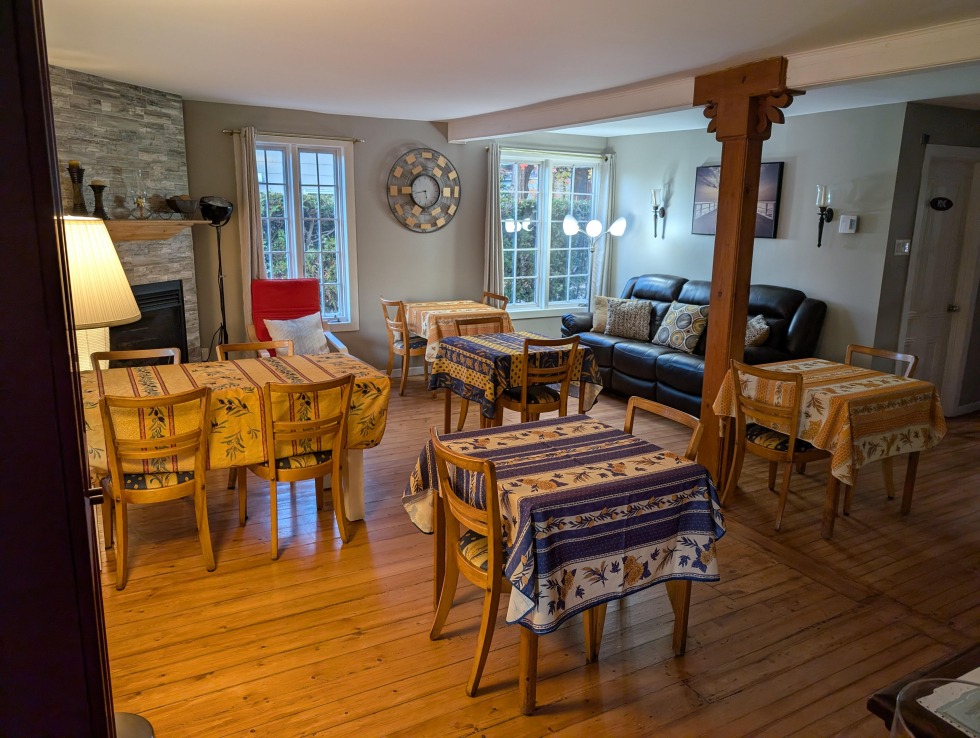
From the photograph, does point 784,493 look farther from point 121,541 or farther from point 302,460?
point 121,541

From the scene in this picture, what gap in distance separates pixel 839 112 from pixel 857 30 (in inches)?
100

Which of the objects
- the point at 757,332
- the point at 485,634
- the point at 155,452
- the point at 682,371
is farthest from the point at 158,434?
the point at 757,332

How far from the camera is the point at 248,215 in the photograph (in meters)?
5.59

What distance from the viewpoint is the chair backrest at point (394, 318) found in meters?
6.02

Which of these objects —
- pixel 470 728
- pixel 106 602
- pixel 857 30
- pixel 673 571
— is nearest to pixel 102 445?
pixel 106 602

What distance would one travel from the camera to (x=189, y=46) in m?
3.48

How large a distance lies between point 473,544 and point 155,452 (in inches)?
57.0

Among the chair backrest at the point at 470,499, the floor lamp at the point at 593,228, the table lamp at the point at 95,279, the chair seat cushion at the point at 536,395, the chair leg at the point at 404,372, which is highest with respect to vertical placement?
the floor lamp at the point at 593,228

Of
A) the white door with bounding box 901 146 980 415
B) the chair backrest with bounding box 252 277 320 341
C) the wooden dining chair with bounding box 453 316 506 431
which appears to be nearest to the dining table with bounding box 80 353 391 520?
the wooden dining chair with bounding box 453 316 506 431

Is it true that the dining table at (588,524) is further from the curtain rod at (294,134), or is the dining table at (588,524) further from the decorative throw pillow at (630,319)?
the curtain rod at (294,134)

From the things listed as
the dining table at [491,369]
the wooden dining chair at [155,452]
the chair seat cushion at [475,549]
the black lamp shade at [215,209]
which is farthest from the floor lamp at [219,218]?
the chair seat cushion at [475,549]

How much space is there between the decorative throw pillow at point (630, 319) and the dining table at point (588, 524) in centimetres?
374

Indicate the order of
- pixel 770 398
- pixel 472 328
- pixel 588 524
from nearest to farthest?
pixel 588 524, pixel 770 398, pixel 472 328

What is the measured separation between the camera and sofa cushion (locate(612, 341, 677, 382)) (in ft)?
18.5
